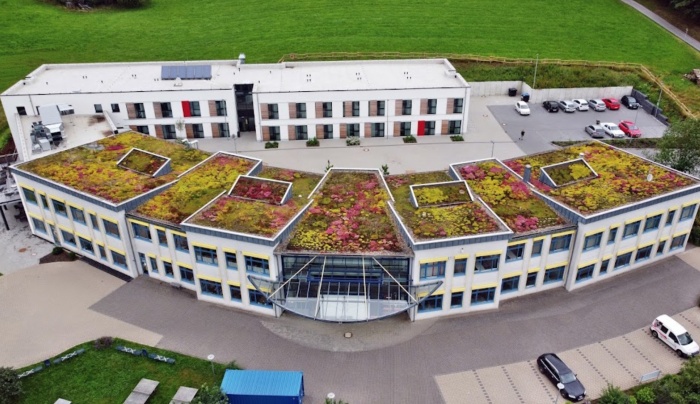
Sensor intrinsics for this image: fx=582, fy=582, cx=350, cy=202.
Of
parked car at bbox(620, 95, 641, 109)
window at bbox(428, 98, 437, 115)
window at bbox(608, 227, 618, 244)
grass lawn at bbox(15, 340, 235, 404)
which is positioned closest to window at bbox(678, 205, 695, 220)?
window at bbox(608, 227, 618, 244)

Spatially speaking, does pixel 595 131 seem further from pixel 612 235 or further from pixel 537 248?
pixel 537 248

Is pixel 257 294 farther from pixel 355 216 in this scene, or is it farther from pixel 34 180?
pixel 34 180

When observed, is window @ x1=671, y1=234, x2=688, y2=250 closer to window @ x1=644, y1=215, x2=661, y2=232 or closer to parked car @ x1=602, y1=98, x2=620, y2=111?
window @ x1=644, y1=215, x2=661, y2=232

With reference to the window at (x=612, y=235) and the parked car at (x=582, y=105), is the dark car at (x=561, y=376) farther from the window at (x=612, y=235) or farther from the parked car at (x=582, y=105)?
the parked car at (x=582, y=105)

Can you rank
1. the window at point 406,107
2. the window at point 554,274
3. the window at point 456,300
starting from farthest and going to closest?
the window at point 406,107 → the window at point 554,274 → the window at point 456,300

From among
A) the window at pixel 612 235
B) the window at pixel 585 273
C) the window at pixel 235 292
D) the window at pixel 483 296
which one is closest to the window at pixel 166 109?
the window at pixel 235 292

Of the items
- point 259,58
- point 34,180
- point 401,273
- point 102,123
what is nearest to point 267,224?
point 401,273
